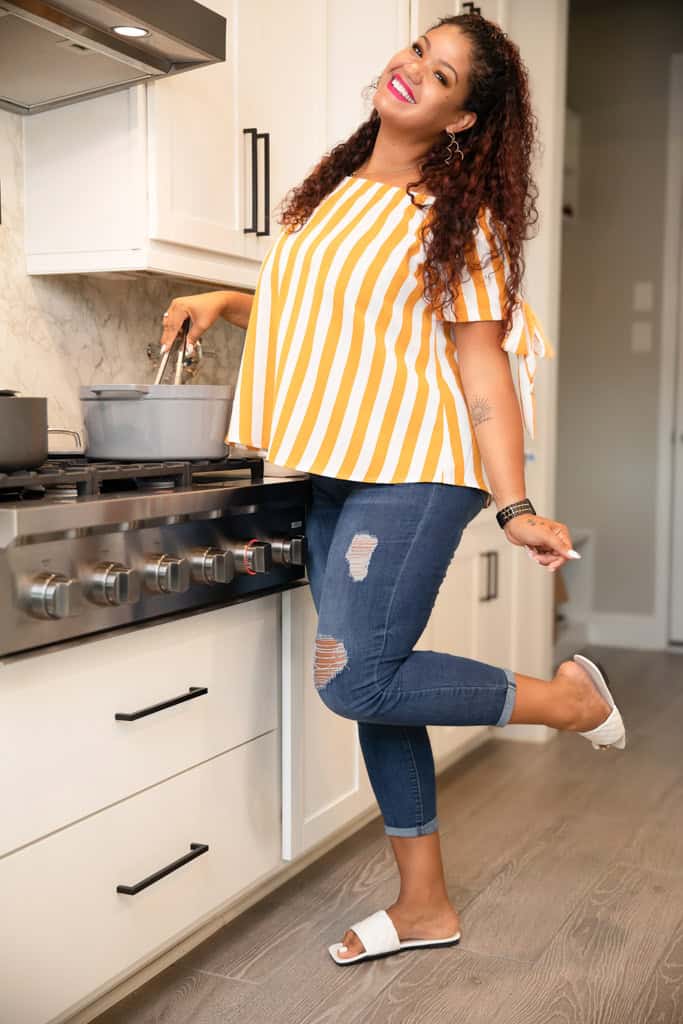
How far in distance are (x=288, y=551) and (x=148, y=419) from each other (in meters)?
0.33

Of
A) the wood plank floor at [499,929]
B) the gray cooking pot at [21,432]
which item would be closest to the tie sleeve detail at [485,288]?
the gray cooking pot at [21,432]

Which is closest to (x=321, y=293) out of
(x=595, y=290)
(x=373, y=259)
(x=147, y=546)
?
(x=373, y=259)

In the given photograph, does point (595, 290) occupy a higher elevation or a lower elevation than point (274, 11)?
lower

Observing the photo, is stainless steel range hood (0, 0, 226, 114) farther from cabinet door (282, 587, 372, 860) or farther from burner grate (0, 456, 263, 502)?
cabinet door (282, 587, 372, 860)

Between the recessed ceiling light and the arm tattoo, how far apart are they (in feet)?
2.65

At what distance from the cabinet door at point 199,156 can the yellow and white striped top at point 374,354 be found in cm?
40

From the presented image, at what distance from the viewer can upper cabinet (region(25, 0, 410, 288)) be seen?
80.7 inches

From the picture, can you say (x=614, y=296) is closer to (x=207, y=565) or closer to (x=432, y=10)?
(x=432, y=10)

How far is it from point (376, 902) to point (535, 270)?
194 cm

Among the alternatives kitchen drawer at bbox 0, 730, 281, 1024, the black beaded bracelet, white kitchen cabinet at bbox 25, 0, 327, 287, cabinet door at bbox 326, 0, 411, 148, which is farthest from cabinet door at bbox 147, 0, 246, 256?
kitchen drawer at bbox 0, 730, 281, 1024

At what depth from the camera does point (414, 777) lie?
6.44 ft

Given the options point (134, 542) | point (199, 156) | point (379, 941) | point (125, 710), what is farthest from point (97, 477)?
point (379, 941)

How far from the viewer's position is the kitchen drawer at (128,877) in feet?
4.78

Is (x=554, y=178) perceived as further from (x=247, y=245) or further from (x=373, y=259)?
(x=373, y=259)
